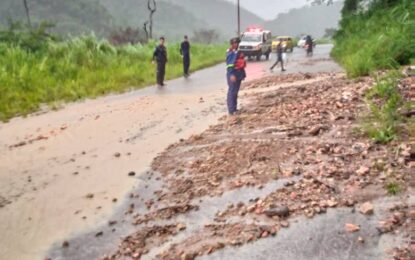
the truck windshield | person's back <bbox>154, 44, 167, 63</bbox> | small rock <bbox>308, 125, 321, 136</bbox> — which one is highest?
person's back <bbox>154, 44, 167, 63</bbox>

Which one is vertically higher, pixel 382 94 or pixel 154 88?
pixel 382 94

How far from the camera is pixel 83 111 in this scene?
43.4 feet

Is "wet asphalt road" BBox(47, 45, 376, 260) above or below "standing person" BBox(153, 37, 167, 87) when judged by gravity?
below

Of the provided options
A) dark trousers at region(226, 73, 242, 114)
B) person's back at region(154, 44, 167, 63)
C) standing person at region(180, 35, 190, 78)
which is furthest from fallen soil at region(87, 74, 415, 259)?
standing person at region(180, 35, 190, 78)

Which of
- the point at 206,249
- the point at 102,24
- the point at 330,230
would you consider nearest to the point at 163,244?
the point at 206,249

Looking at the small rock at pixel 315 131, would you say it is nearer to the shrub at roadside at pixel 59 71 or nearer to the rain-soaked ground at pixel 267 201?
the rain-soaked ground at pixel 267 201

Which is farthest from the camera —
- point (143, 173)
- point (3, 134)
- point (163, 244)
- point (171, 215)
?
point (3, 134)

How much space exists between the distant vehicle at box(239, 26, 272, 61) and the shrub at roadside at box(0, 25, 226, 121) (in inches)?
356

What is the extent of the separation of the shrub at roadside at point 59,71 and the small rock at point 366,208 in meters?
10.5

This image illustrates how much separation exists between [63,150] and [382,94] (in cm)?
594

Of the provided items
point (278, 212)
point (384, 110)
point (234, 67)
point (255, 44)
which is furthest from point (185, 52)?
point (278, 212)

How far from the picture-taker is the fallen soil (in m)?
5.03

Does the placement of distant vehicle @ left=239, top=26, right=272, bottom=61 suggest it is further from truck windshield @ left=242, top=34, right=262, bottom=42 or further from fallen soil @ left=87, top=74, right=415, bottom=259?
fallen soil @ left=87, top=74, right=415, bottom=259

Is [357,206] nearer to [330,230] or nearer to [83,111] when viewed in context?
[330,230]
